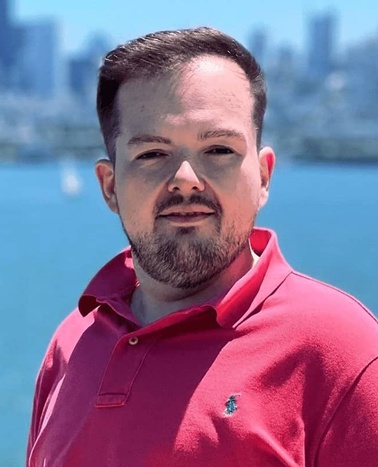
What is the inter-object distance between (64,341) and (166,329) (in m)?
0.32

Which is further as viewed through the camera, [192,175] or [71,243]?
[71,243]

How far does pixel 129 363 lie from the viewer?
164 cm

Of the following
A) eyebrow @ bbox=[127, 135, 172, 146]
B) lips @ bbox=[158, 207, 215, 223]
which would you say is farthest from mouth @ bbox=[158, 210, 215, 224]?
eyebrow @ bbox=[127, 135, 172, 146]

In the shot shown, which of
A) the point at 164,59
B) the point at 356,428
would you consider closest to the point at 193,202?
the point at 164,59

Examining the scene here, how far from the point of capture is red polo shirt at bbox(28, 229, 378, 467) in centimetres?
148

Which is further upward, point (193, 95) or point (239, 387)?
point (193, 95)

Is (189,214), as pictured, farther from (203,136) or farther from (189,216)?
(203,136)

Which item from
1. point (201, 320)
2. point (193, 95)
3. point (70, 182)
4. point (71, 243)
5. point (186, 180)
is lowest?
point (71, 243)

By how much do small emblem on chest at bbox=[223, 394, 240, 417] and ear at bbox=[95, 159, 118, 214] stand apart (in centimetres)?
44

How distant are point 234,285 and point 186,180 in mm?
175

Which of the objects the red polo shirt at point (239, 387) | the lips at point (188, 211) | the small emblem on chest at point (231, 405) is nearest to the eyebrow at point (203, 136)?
the lips at point (188, 211)

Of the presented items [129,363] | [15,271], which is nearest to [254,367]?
[129,363]

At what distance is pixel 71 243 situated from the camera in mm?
47125

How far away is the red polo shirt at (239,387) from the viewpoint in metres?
1.48
